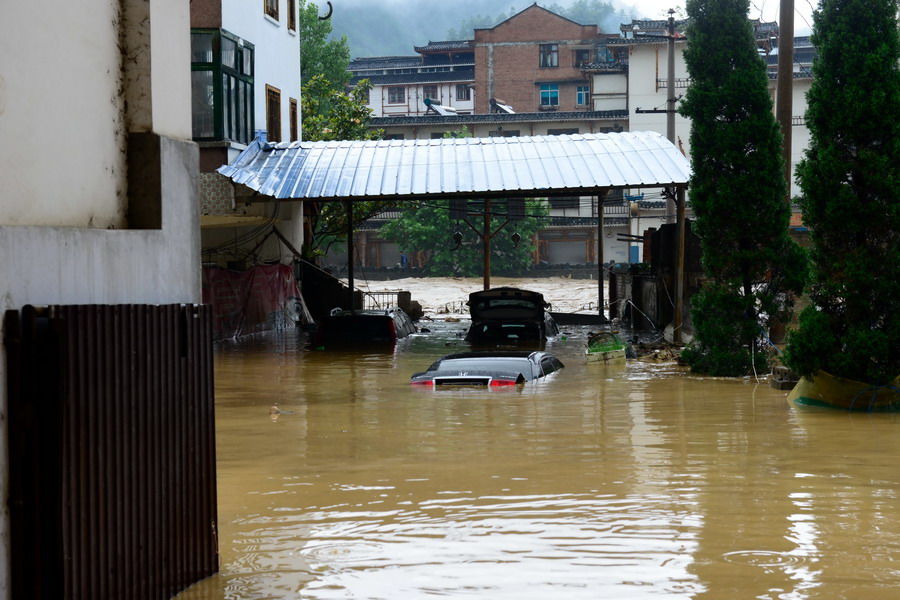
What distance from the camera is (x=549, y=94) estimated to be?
73.6 metres

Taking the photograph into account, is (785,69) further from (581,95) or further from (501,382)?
(581,95)

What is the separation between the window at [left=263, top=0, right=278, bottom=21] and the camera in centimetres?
2994

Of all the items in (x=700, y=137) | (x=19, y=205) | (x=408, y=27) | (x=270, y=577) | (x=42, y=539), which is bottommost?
(x=270, y=577)

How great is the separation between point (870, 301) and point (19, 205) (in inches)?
470

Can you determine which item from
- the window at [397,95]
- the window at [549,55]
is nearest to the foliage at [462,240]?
the window at [549,55]

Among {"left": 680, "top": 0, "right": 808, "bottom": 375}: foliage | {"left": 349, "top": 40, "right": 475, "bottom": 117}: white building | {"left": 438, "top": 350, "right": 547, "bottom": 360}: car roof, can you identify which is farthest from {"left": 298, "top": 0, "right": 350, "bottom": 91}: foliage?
{"left": 438, "top": 350, "right": 547, "bottom": 360}: car roof

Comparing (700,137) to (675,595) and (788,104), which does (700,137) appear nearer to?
(788,104)

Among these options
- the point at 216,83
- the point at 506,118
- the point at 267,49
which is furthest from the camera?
the point at 506,118

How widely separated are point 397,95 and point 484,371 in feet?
207

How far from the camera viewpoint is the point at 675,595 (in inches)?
279

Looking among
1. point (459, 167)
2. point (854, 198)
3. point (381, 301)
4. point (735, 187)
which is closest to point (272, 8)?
point (459, 167)

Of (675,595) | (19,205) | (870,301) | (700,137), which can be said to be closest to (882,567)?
(675,595)

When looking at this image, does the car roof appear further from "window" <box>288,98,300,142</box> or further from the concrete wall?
"window" <box>288,98,300,142</box>

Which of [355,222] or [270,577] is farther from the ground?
[355,222]
